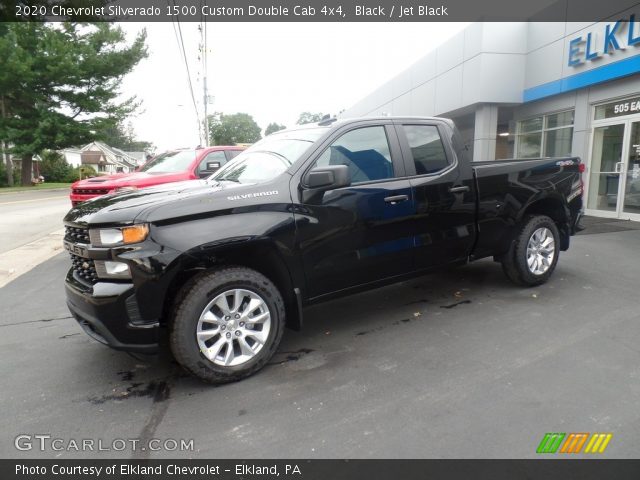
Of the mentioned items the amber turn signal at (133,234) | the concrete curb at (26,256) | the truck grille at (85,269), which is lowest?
the concrete curb at (26,256)

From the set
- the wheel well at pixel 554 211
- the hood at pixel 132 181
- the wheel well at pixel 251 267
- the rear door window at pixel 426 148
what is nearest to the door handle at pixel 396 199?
the rear door window at pixel 426 148

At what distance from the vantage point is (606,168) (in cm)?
1102

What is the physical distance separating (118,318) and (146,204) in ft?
2.63

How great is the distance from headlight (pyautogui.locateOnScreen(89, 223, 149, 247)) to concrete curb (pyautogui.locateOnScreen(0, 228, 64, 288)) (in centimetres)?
403

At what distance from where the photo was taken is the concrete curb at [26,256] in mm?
6406

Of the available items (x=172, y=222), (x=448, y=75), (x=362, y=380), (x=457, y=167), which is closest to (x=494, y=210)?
(x=457, y=167)

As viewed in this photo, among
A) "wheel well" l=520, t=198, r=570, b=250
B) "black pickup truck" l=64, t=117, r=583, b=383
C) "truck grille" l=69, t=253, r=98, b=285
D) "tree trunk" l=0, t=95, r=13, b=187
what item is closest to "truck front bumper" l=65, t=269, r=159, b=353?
"black pickup truck" l=64, t=117, r=583, b=383

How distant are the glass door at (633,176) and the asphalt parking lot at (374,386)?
6.88 metres

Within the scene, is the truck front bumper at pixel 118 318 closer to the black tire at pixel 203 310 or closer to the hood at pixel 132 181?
the black tire at pixel 203 310

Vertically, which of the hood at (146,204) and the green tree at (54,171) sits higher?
the hood at (146,204)

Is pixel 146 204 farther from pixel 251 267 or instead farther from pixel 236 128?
pixel 236 128

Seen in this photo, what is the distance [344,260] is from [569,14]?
471 inches

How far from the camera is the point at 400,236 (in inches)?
155
